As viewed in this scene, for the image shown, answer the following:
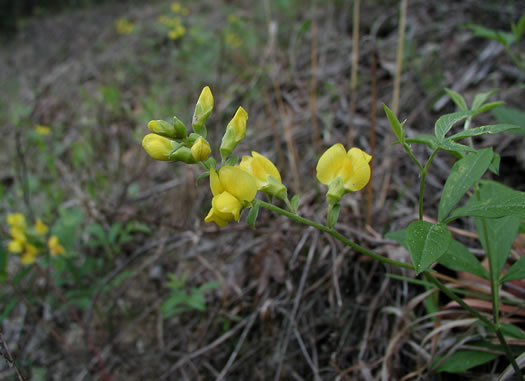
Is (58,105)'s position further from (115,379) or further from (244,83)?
(115,379)

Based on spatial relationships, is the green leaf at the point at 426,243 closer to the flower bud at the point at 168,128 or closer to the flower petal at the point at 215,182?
the flower petal at the point at 215,182

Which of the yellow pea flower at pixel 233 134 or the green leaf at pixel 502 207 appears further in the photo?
the yellow pea flower at pixel 233 134

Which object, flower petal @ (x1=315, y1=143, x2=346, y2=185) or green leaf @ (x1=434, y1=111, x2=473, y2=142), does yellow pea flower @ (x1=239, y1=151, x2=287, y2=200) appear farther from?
green leaf @ (x1=434, y1=111, x2=473, y2=142)

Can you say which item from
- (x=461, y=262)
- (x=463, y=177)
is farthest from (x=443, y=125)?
(x=461, y=262)

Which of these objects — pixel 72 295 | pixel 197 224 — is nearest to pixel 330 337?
pixel 197 224

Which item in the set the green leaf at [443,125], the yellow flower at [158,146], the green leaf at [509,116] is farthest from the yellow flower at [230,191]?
the green leaf at [509,116]

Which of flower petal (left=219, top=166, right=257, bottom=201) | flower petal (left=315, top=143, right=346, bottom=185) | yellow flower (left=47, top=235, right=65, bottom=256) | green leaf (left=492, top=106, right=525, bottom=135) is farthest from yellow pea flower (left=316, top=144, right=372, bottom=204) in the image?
yellow flower (left=47, top=235, right=65, bottom=256)
